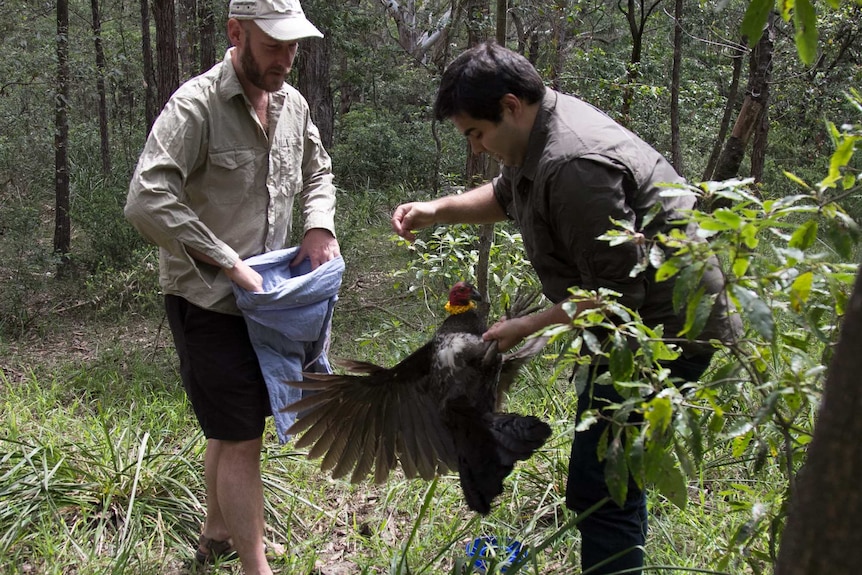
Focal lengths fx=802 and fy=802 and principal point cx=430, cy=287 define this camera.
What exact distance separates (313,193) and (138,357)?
10.5ft

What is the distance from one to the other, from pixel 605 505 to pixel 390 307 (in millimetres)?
4751

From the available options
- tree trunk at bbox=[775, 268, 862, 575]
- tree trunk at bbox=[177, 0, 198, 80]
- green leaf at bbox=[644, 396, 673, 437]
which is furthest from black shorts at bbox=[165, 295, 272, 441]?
tree trunk at bbox=[177, 0, 198, 80]

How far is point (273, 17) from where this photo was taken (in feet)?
10.6

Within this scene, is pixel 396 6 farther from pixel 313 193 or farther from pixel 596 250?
pixel 596 250

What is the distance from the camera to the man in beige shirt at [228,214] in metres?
3.21

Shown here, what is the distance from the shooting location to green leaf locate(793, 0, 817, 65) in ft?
5.54

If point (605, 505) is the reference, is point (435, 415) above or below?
below

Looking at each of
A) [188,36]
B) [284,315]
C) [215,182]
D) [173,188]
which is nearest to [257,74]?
[215,182]

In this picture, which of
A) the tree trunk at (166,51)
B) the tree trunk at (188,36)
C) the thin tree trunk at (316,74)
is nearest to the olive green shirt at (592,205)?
the tree trunk at (166,51)

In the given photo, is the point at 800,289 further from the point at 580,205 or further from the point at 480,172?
the point at 480,172

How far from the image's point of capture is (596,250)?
251 centimetres

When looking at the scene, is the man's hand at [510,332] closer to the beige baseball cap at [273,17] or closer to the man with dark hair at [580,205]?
the man with dark hair at [580,205]

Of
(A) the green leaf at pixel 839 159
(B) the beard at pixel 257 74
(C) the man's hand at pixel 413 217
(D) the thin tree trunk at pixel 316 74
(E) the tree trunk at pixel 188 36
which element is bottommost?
(E) the tree trunk at pixel 188 36

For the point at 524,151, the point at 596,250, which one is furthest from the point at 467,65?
the point at 596,250
